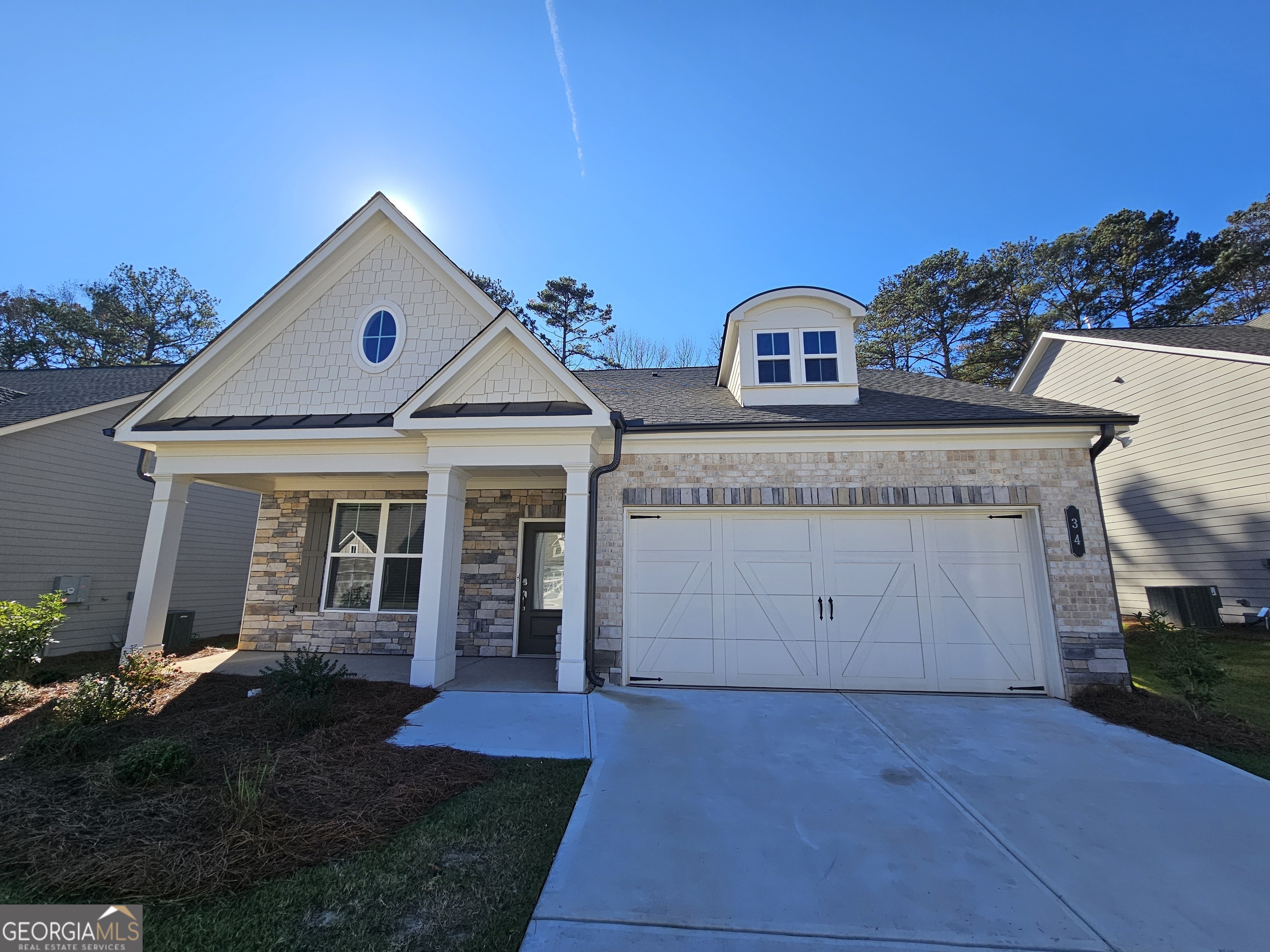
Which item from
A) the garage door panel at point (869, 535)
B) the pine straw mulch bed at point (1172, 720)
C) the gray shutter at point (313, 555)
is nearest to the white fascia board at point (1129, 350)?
the pine straw mulch bed at point (1172, 720)

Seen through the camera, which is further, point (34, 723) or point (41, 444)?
point (41, 444)

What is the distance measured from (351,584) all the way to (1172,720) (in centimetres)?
1141

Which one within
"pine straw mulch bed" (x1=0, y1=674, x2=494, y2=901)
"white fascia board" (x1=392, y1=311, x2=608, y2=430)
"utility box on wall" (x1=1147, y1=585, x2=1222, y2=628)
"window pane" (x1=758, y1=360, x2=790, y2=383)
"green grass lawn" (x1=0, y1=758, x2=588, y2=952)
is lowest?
"green grass lawn" (x1=0, y1=758, x2=588, y2=952)

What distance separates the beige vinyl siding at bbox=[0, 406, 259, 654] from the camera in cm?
927

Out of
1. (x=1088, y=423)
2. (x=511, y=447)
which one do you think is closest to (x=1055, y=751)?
(x=1088, y=423)

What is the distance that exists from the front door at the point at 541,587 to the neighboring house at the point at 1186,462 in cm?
1236

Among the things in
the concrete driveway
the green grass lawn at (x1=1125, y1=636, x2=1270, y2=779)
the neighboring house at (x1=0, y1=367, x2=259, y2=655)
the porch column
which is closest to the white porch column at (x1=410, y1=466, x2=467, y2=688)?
the porch column

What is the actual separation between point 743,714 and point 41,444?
12871 mm

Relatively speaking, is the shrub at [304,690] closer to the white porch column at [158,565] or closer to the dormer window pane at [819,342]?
the white porch column at [158,565]

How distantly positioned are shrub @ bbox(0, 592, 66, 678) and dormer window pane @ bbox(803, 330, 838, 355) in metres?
11.5

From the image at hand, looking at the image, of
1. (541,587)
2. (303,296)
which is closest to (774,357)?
(541,587)

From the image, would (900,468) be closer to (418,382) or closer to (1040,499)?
(1040,499)

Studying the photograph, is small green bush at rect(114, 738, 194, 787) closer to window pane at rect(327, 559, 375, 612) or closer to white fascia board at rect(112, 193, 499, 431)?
window pane at rect(327, 559, 375, 612)

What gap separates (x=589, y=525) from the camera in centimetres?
712
